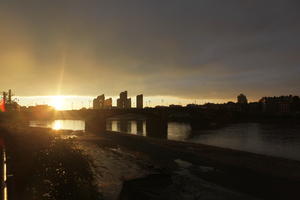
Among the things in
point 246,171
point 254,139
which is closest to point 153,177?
point 246,171

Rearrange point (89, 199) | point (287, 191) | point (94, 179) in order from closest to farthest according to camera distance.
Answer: point (89, 199), point (287, 191), point (94, 179)

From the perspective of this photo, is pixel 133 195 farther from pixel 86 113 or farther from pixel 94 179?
pixel 86 113

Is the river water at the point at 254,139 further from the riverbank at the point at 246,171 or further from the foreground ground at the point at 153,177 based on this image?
the foreground ground at the point at 153,177

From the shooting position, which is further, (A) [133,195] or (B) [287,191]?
(B) [287,191]

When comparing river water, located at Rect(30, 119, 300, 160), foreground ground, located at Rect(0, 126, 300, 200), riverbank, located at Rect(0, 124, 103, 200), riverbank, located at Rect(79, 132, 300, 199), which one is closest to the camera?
riverbank, located at Rect(0, 124, 103, 200)

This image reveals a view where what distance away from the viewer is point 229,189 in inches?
898

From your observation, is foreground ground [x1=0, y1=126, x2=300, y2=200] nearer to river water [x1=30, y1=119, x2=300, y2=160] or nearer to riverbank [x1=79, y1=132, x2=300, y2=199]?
riverbank [x1=79, y1=132, x2=300, y2=199]

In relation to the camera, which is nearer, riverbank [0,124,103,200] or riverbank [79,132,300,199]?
riverbank [0,124,103,200]

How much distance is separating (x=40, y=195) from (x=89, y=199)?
2953 millimetres

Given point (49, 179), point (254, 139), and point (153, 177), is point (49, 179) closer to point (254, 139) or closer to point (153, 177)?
point (153, 177)

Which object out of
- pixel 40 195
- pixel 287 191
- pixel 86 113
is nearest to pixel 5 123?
pixel 86 113

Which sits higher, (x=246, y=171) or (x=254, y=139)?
(x=246, y=171)

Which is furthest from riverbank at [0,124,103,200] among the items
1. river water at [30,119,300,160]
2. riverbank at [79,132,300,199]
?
river water at [30,119,300,160]

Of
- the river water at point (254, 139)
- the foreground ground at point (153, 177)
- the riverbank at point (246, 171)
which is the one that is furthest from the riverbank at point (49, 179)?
the river water at point (254, 139)
